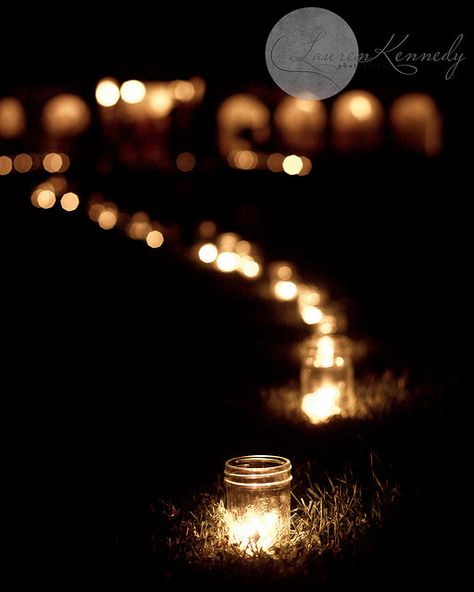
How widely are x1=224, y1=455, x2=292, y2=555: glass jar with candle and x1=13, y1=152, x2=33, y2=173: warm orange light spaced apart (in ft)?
47.1

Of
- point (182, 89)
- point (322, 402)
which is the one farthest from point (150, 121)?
point (322, 402)

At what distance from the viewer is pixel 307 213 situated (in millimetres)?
12656

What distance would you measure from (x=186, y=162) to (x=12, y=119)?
524cm

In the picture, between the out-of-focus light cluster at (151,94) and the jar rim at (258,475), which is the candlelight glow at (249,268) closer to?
the out-of-focus light cluster at (151,94)

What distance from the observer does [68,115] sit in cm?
A: 1755

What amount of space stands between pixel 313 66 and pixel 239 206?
2.86m

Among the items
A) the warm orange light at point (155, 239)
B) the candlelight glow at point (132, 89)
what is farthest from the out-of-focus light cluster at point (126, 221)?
the candlelight glow at point (132, 89)

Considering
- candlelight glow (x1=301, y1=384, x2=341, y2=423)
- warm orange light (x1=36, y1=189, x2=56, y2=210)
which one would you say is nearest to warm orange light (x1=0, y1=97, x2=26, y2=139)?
warm orange light (x1=36, y1=189, x2=56, y2=210)

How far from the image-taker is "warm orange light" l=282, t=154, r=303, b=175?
16214 mm

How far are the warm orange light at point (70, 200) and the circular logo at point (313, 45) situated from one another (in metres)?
3.74

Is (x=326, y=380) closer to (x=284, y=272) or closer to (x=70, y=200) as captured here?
(x=284, y=272)

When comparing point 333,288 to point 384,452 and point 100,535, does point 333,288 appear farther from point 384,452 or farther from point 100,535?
point 100,535

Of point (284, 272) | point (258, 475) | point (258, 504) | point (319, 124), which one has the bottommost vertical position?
point (258, 504)

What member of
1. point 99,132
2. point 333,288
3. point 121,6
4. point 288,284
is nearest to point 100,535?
point 288,284
